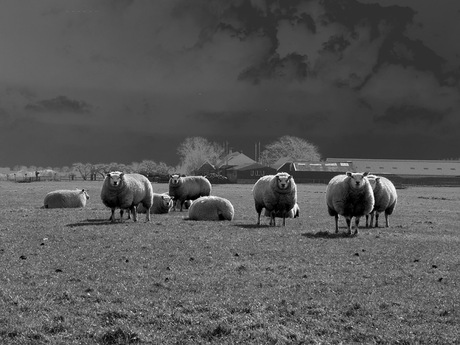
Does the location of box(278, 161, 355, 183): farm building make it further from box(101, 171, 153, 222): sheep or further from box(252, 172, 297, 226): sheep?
box(101, 171, 153, 222): sheep

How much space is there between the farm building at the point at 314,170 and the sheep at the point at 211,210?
114 meters

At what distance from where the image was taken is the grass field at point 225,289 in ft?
29.7

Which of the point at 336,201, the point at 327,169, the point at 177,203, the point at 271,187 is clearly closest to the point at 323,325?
the point at 336,201

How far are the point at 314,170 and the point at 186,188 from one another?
11401 centimetres

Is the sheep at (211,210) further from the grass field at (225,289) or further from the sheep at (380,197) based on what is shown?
the grass field at (225,289)

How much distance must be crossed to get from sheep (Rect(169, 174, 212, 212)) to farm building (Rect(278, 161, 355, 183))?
102m

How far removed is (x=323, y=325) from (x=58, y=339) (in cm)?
417

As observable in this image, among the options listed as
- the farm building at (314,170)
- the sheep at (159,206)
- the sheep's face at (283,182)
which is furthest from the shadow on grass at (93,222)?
the farm building at (314,170)

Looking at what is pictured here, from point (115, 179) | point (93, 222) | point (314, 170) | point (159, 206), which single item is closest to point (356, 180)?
point (115, 179)

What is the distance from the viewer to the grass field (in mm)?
9062

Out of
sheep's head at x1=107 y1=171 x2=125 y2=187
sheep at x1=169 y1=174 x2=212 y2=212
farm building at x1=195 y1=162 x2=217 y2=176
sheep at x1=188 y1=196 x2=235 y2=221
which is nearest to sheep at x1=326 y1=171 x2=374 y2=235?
sheep at x1=188 y1=196 x2=235 y2=221

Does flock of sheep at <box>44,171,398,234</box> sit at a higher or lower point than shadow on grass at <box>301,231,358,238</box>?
higher

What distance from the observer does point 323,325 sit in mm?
9445

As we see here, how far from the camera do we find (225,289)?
466 inches
